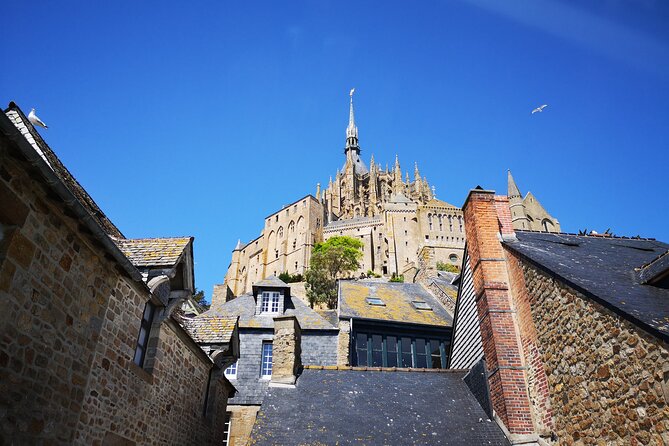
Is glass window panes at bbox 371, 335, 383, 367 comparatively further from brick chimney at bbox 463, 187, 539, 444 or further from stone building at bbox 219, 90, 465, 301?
stone building at bbox 219, 90, 465, 301

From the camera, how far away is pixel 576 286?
7656 millimetres

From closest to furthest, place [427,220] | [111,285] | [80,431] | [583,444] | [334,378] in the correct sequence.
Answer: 1. [80,431]
2. [111,285]
3. [583,444]
4. [334,378]
5. [427,220]

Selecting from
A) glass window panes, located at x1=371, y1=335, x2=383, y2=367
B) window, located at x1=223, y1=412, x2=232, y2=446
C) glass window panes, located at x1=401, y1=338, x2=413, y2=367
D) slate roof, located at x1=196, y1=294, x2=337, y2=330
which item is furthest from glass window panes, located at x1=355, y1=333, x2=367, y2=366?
window, located at x1=223, y1=412, x2=232, y2=446

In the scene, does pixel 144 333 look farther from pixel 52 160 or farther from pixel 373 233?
pixel 373 233

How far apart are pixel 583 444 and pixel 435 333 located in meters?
12.6

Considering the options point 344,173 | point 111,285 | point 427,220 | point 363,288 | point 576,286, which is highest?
point 344,173

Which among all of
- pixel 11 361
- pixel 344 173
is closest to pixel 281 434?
pixel 11 361

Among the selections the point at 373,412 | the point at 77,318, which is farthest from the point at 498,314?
the point at 77,318

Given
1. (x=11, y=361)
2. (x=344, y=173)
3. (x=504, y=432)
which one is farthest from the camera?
(x=344, y=173)

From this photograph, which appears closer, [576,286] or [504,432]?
[576,286]

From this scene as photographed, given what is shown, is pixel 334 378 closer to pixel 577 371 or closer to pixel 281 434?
pixel 281 434

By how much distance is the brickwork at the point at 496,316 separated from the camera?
9602 mm

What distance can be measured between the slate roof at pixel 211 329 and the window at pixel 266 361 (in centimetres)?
686

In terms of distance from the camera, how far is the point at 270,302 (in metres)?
21.0
